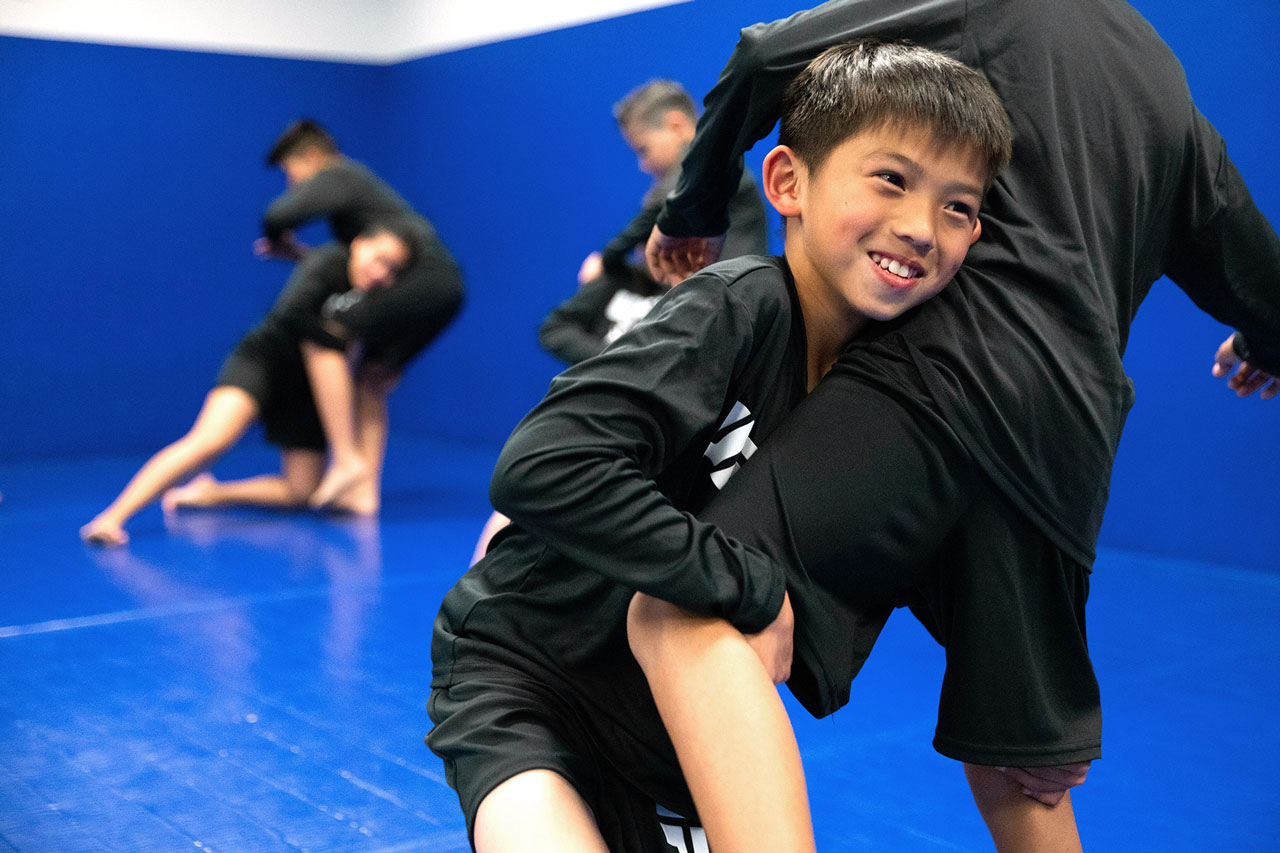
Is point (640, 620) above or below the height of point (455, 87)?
below

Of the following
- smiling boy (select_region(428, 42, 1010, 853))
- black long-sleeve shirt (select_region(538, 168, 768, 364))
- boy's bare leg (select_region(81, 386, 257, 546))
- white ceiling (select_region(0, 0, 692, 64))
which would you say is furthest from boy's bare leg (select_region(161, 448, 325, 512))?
smiling boy (select_region(428, 42, 1010, 853))

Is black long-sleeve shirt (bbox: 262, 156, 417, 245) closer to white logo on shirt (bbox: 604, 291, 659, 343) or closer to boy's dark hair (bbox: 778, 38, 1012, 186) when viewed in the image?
white logo on shirt (bbox: 604, 291, 659, 343)

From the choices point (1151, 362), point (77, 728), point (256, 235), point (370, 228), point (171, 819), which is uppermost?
point (256, 235)

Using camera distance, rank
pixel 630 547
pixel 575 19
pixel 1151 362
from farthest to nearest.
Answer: pixel 575 19 < pixel 1151 362 < pixel 630 547

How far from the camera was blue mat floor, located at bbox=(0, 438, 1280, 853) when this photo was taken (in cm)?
175

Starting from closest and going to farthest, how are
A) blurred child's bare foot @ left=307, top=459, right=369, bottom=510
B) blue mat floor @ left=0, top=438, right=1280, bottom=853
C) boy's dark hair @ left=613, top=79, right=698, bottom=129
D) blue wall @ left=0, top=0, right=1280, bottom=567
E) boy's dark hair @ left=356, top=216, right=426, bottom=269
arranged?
blue mat floor @ left=0, top=438, right=1280, bottom=853, boy's dark hair @ left=613, top=79, right=698, bottom=129, blurred child's bare foot @ left=307, top=459, right=369, bottom=510, boy's dark hair @ left=356, top=216, right=426, bottom=269, blue wall @ left=0, top=0, right=1280, bottom=567

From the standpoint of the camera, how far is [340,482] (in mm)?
4277

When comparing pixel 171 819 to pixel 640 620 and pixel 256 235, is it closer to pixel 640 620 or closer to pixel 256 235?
pixel 640 620

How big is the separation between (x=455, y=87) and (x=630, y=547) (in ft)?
18.7

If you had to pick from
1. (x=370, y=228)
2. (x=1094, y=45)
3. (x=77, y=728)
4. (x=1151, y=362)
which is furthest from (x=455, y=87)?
(x=1094, y=45)

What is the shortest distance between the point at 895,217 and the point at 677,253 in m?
0.50

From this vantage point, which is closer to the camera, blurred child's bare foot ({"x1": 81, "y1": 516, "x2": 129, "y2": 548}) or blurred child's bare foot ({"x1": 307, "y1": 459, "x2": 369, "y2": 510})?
blurred child's bare foot ({"x1": 81, "y1": 516, "x2": 129, "y2": 548})

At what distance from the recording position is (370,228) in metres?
4.41

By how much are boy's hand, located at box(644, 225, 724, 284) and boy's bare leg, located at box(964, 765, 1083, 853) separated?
623mm
